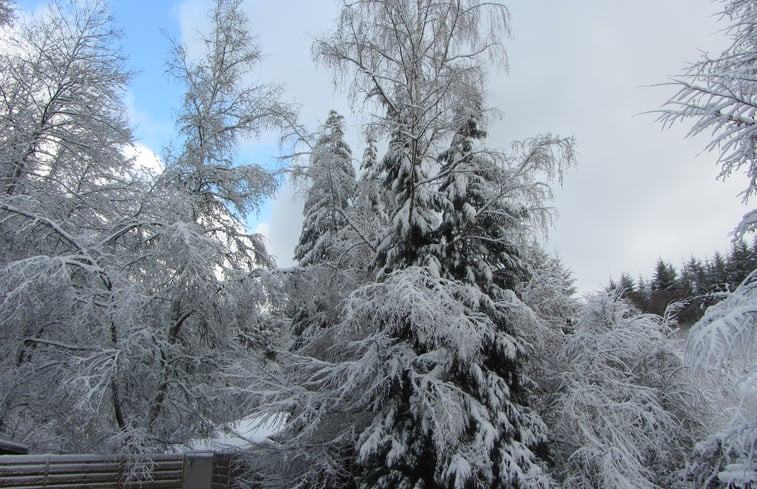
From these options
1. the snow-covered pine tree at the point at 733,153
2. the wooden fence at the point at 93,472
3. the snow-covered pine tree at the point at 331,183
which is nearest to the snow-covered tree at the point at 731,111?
the snow-covered pine tree at the point at 733,153

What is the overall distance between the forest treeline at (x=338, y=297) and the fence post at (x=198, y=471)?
22.7 inches

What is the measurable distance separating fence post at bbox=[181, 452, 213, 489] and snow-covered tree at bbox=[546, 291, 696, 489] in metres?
6.31

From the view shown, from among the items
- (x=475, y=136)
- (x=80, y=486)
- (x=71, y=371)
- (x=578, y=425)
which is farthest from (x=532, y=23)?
(x=80, y=486)

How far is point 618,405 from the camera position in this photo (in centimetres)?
895

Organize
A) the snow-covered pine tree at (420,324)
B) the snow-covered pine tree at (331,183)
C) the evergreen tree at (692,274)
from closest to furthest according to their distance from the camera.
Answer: the snow-covered pine tree at (420,324) → the snow-covered pine tree at (331,183) → the evergreen tree at (692,274)

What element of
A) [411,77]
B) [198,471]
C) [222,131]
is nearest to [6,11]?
[222,131]

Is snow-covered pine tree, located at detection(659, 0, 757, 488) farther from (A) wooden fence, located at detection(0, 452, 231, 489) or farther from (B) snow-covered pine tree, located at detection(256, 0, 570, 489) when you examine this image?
(A) wooden fence, located at detection(0, 452, 231, 489)

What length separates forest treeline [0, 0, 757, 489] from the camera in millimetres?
7777

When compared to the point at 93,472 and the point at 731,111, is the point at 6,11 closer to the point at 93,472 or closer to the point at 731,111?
the point at 93,472

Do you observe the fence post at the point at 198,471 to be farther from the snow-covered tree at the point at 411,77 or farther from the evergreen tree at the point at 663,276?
the evergreen tree at the point at 663,276

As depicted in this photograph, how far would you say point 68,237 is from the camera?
26.6 ft

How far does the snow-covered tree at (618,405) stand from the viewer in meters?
8.52

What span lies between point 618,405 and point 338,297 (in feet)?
17.7

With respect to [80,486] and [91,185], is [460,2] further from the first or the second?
[80,486]
